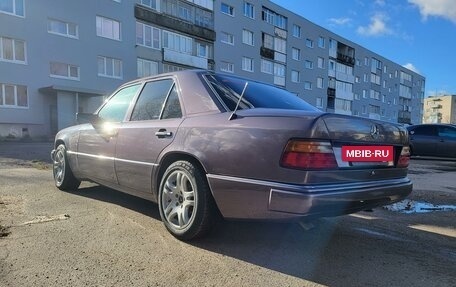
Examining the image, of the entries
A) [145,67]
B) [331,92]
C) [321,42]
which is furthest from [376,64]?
[145,67]

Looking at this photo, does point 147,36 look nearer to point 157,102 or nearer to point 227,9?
point 227,9

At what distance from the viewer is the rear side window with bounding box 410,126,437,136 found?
49.3ft

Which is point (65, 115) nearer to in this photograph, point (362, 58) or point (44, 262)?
point (44, 262)

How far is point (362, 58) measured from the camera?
6700 centimetres

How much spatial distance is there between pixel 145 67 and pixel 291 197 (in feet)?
103

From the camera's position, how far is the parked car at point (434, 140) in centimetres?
1450

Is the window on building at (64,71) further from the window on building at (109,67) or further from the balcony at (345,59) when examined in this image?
the balcony at (345,59)

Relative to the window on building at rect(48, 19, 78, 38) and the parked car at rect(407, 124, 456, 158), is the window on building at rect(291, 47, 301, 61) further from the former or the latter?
the parked car at rect(407, 124, 456, 158)

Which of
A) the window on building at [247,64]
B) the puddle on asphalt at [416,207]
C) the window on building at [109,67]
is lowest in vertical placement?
the puddle on asphalt at [416,207]

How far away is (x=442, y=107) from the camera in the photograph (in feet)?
413

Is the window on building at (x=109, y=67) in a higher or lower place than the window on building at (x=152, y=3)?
lower

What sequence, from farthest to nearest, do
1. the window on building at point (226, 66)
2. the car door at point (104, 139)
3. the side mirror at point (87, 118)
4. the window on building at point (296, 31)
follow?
the window on building at point (296, 31), the window on building at point (226, 66), the side mirror at point (87, 118), the car door at point (104, 139)

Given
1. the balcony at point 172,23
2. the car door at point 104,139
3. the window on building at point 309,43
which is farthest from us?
the window on building at point 309,43

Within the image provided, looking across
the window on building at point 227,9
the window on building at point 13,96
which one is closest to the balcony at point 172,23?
the window on building at point 227,9
